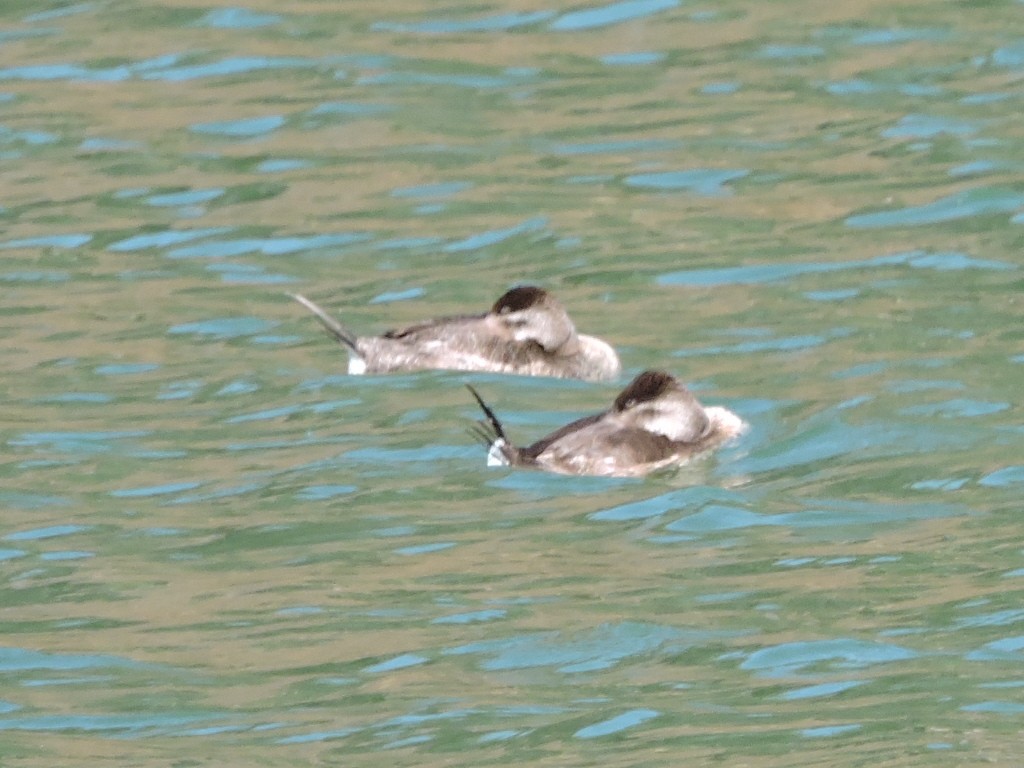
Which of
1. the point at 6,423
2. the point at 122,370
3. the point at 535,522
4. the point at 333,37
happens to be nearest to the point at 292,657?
the point at 535,522

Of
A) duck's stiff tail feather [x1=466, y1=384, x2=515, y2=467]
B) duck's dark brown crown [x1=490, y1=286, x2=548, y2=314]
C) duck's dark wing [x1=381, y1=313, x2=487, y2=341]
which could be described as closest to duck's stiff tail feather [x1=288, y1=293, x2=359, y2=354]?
duck's dark wing [x1=381, y1=313, x2=487, y2=341]

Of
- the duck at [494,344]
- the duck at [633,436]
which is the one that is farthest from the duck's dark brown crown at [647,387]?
the duck at [494,344]

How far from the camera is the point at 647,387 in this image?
1080cm

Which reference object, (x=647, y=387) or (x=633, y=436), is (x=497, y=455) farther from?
(x=647, y=387)

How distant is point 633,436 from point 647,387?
27cm

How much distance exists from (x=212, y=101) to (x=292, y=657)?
33.8 feet

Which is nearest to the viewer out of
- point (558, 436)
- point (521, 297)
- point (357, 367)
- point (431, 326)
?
point (558, 436)

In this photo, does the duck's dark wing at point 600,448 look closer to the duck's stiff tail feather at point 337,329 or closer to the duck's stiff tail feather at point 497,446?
the duck's stiff tail feather at point 497,446

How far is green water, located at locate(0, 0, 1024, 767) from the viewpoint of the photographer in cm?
801

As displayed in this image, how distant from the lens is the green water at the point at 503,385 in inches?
315

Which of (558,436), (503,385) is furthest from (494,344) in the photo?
(558,436)

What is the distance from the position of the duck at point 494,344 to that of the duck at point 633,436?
1.39m

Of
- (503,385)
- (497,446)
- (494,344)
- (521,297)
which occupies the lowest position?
(503,385)

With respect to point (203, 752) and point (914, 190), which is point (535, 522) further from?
point (914, 190)
